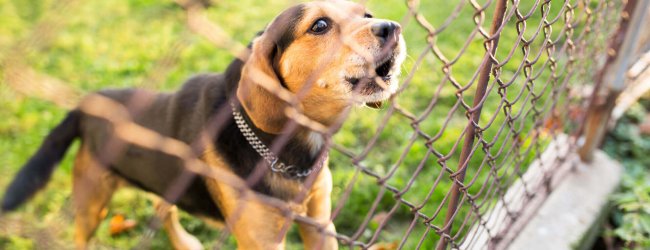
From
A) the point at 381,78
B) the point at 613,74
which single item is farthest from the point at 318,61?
the point at 613,74

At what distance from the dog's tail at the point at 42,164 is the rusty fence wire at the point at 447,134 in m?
0.32

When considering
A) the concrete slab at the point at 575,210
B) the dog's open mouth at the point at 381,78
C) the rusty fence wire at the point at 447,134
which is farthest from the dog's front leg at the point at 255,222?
the concrete slab at the point at 575,210

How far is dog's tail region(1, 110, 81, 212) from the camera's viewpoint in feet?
10.3

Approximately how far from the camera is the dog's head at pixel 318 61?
8.35 feet

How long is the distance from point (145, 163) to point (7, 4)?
452 cm

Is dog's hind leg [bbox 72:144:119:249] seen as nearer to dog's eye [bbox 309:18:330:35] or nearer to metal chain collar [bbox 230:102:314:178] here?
metal chain collar [bbox 230:102:314:178]

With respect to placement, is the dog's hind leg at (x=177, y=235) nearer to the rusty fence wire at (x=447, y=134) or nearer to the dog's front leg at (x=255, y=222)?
the rusty fence wire at (x=447, y=134)

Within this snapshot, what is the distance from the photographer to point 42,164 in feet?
10.7

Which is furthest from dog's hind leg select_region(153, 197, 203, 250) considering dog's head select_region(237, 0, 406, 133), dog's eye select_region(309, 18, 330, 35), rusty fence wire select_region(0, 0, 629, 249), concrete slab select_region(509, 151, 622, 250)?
concrete slab select_region(509, 151, 622, 250)

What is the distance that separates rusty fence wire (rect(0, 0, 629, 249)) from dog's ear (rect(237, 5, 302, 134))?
63mm

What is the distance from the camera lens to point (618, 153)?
4070 millimetres

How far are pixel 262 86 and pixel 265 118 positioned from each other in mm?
159

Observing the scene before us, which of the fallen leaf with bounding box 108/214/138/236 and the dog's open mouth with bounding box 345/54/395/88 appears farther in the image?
the fallen leaf with bounding box 108/214/138/236

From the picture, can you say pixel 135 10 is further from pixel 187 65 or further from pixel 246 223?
pixel 246 223
